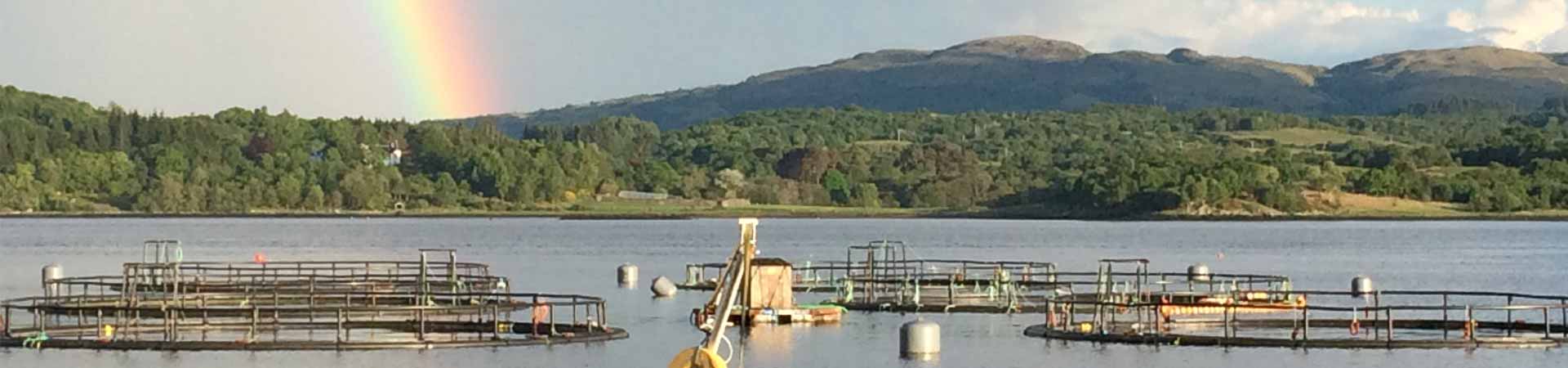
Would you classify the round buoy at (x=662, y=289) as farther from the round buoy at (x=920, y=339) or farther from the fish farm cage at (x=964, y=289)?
the round buoy at (x=920, y=339)

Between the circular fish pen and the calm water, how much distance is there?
2.35ft

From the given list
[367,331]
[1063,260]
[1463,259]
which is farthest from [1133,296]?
[1463,259]

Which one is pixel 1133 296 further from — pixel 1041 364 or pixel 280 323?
pixel 280 323

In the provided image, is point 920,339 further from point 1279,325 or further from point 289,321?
point 289,321

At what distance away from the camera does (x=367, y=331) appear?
175 ft

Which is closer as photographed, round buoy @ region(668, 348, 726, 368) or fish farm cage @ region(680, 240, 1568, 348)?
round buoy @ region(668, 348, 726, 368)

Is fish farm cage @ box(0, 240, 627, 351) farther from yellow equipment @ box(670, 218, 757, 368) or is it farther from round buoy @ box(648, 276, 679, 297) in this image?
yellow equipment @ box(670, 218, 757, 368)

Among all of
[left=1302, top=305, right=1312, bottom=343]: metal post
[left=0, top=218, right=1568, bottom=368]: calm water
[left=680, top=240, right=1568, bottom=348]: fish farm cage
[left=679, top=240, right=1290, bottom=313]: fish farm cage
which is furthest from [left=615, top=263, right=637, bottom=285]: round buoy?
[left=1302, top=305, right=1312, bottom=343]: metal post

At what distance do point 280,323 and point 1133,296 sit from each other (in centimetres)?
1911

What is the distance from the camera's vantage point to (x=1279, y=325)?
55281mm

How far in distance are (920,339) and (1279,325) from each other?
35.2 feet

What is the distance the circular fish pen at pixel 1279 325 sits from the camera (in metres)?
48.7

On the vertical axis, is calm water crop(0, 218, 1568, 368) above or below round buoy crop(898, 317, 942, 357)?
below

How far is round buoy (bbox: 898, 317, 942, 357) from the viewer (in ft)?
158
